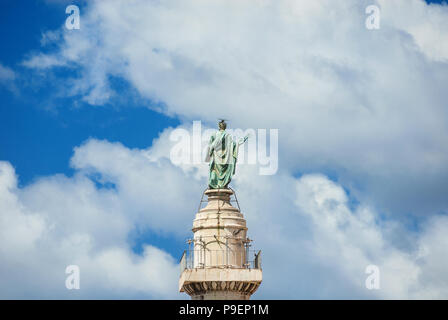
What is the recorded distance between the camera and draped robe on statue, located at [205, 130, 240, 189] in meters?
114

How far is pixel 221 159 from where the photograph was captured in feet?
376

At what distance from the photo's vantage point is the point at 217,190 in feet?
373

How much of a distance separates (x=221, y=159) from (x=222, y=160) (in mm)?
133

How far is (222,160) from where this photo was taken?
375ft

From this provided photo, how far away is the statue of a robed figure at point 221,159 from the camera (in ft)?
375

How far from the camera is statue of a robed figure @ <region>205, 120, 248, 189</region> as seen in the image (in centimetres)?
11419
